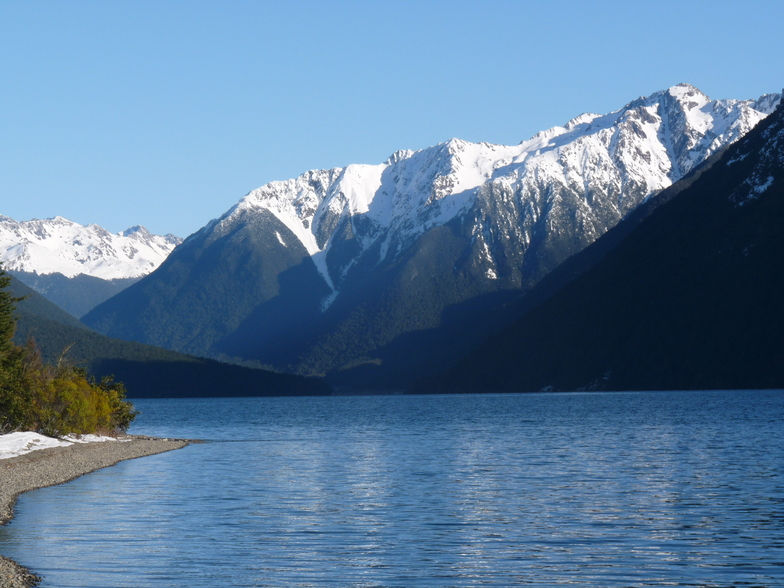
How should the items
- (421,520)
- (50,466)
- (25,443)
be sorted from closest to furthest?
(421,520) → (50,466) → (25,443)

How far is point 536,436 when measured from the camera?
10900cm

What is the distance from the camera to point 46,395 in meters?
89.9

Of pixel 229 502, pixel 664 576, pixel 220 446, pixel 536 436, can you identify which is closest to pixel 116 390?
pixel 220 446

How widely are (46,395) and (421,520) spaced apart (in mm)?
55409

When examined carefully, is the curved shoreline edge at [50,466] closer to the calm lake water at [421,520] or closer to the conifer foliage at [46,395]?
the calm lake water at [421,520]

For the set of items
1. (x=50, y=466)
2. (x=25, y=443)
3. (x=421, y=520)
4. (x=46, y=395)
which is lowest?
(x=421, y=520)

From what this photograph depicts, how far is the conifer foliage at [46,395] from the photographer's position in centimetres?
7712

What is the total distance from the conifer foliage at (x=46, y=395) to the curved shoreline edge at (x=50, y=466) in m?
3.23

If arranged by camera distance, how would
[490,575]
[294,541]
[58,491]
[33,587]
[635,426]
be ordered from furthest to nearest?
[635,426] → [58,491] → [294,541] → [490,575] → [33,587]

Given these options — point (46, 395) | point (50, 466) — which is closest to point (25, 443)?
point (50, 466)

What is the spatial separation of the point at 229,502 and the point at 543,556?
70.5 ft

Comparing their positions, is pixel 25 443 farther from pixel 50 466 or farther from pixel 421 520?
pixel 421 520

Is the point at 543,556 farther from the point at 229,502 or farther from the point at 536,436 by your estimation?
the point at 536,436

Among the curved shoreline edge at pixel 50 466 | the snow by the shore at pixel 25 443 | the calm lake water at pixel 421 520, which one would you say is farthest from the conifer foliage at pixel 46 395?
the calm lake water at pixel 421 520
